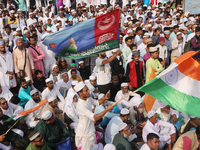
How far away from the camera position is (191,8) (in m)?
13.4

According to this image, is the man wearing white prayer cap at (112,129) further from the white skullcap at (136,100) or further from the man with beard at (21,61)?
the man with beard at (21,61)

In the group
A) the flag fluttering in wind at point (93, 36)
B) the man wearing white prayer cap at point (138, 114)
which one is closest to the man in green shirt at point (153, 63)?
the man wearing white prayer cap at point (138, 114)

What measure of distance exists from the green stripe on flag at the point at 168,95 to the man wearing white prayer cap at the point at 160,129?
1251 mm

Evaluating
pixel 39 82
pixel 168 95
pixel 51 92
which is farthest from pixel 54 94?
pixel 168 95

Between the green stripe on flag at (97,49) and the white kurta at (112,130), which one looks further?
the green stripe on flag at (97,49)

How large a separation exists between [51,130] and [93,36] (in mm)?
2130

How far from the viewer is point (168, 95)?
10.7 feet

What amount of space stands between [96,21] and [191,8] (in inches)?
426

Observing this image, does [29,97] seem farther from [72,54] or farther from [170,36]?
[170,36]

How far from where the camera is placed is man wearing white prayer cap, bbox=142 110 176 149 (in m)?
4.38

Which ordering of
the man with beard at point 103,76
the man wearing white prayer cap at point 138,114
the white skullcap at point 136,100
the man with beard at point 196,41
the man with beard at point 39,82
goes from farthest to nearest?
1. the man with beard at point 196,41
2. the man with beard at point 39,82
3. the man with beard at point 103,76
4. the white skullcap at point 136,100
5. the man wearing white prayer cap at point 138,114

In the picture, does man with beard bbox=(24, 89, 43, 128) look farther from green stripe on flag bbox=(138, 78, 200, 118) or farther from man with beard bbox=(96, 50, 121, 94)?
green stripe on flag bbox=(138, 78, 200, 118)

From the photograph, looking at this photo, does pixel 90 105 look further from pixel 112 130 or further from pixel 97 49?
pixel 97 49

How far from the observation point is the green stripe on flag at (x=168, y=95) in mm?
3189
